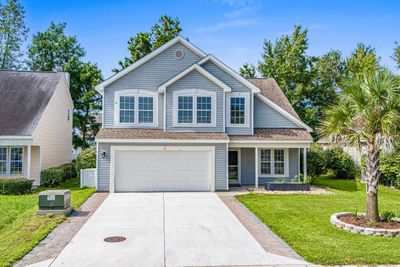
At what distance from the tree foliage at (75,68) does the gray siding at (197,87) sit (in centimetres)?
1782

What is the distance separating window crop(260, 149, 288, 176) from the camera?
19328mm

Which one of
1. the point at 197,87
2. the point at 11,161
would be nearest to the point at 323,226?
the point at 197,87

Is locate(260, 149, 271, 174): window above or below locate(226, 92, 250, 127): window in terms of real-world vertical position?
below

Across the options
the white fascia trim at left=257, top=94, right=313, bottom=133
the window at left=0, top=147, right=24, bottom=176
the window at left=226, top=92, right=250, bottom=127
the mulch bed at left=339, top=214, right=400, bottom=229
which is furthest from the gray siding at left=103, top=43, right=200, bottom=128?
the mulch bed at left=339, top=214, right=400, bottom=229

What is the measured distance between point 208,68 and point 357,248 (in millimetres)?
12703

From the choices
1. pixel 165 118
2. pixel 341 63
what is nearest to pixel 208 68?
pixel 165 118

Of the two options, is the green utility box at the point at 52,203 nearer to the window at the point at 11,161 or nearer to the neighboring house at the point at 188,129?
the neighboring house at the point at 188,129

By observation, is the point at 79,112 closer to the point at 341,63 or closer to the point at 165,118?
the point at 165,118

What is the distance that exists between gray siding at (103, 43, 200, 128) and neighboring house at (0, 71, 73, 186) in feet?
14.6

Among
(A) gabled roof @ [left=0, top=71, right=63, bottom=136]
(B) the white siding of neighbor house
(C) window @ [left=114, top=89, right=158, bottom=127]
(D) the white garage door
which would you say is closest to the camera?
(D) the white garage door

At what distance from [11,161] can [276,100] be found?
16.0 metres

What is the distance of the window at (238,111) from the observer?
60.0 ft

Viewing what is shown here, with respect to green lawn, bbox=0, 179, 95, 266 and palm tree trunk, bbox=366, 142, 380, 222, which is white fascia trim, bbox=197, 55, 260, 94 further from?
green lawn, bbox=0, 179, 95, 266

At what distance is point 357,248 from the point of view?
7723mm
